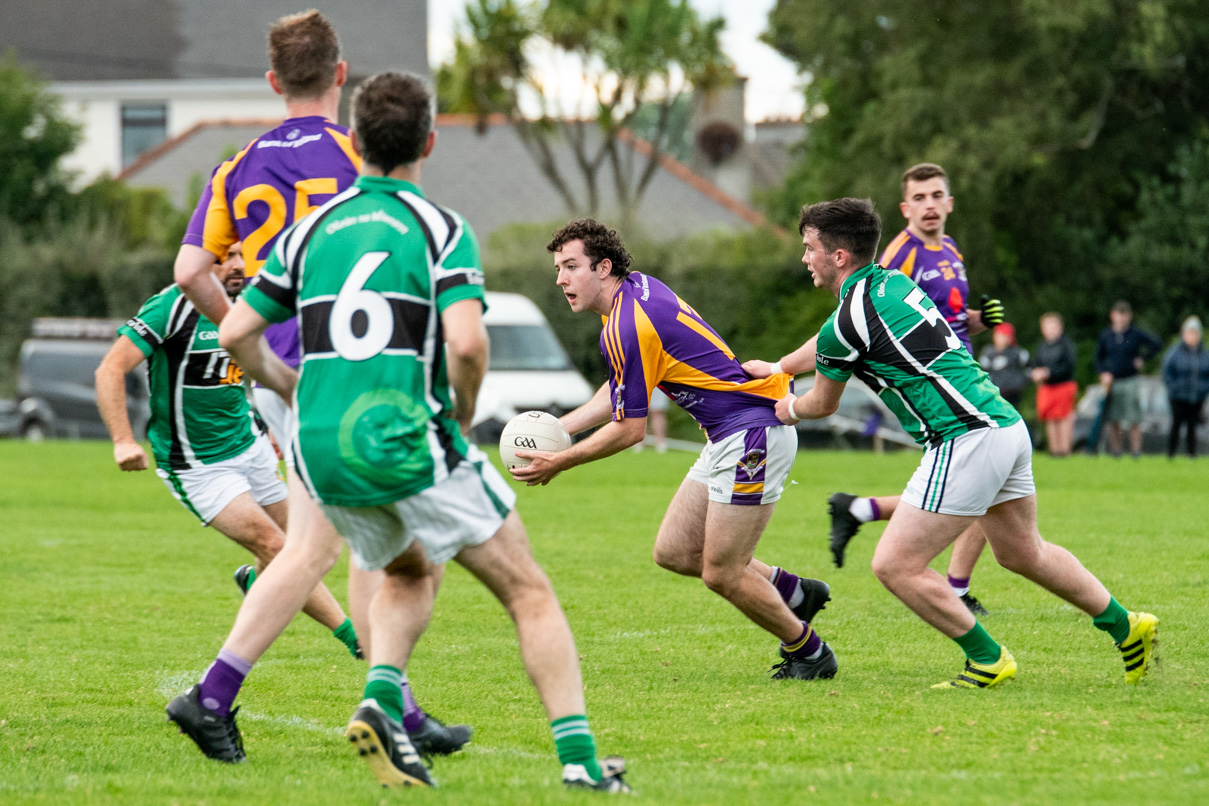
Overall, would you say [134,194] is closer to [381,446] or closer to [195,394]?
[195,394]

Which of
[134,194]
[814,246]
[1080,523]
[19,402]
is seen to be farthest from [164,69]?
[814,246]

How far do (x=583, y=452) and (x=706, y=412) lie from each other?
820mm

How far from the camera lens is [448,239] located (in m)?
3.99

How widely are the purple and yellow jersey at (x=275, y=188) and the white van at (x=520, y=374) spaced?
1574cm

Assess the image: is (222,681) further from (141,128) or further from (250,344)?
(141,128)

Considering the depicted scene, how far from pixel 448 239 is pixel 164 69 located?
5222cm

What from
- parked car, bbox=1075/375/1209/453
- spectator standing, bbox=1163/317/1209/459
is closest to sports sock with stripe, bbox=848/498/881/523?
spectator standing, bbox=1163/317/1209/459

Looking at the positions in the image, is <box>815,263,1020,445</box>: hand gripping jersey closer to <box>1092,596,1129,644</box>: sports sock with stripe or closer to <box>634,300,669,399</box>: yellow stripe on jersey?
<box>634,300,669,399</box>: yellow stripe on jersey

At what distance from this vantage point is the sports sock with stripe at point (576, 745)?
4.03m

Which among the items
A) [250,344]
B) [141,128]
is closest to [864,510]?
[250,344]

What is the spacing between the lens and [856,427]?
944 inches

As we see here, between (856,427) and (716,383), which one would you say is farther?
(856,427)

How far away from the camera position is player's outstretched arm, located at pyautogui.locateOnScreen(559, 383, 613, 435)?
20.5 ft

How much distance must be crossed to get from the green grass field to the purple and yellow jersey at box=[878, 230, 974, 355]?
1676mm
